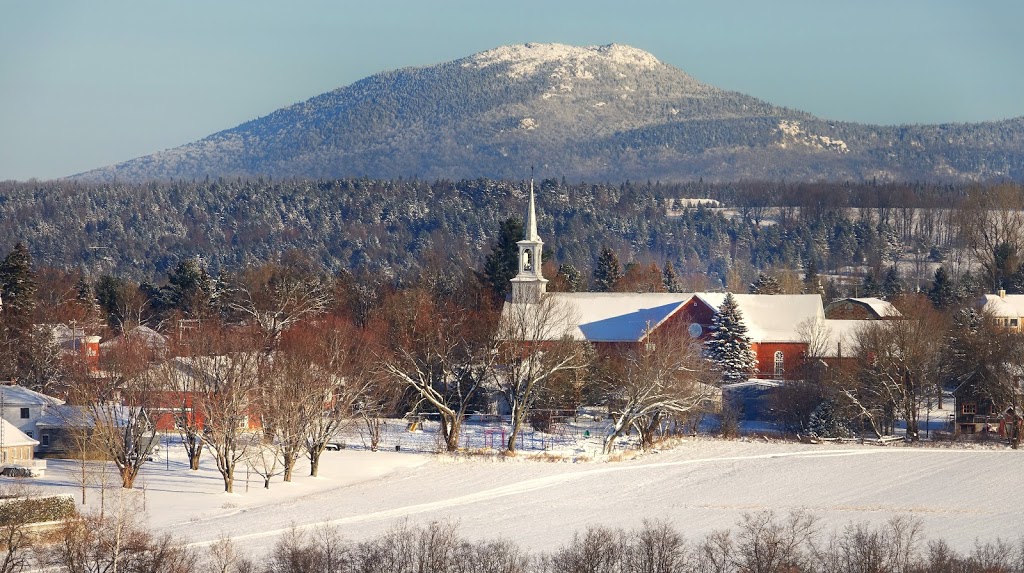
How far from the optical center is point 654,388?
61062 millimetres

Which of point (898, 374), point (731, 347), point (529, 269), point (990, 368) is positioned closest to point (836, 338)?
point (731, 347)

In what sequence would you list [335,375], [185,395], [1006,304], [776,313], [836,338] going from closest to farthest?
1. [185,395]
2. [335,375]
3. [836,338]
4. [776,313]
5. [1006,304]

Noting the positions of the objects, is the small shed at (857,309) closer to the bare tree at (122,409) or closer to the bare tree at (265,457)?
the bare tree at (265,457)

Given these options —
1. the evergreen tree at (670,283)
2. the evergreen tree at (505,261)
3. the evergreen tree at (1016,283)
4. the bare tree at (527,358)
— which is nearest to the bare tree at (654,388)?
the bare tree at (527,358)

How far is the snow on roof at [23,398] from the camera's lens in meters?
60.0

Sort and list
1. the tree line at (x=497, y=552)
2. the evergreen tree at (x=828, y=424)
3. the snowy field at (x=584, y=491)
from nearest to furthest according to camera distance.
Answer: the tree line at (x=497, y=552)
the snowy field at (x=584, y=491)
the evergreen tree at (x=828, y=424)

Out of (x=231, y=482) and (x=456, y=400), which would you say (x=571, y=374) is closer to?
(x=456, y=400)

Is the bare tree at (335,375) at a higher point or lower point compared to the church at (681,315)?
lower

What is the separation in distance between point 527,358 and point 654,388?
5.02 meters

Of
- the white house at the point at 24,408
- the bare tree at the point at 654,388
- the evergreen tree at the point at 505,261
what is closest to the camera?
the white house at the point at 24,408

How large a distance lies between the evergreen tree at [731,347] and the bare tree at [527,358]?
8.10 m

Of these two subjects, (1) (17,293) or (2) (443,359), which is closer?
(2) (443,359)

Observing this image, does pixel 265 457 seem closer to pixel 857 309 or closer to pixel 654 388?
pixel 654 388

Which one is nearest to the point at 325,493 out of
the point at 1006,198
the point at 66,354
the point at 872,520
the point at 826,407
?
the point at 872,520
